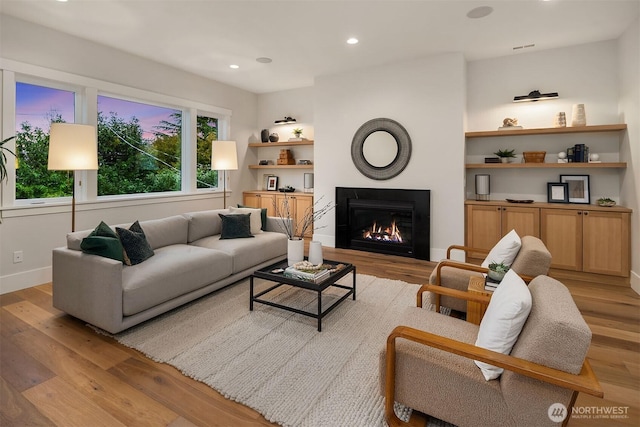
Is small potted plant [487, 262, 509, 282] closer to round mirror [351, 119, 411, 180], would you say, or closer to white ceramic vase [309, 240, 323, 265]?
white ceramic vase [309, 240, 323, 265]

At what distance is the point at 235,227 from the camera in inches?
161

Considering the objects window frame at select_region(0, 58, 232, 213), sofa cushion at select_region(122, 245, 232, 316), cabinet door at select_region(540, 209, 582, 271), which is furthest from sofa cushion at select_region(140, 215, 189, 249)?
cabinet door at select_region(540, 209, 582, 271)

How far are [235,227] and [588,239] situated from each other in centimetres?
420

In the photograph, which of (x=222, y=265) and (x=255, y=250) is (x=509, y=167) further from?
(x=222, y=265)

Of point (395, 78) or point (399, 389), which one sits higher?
point (395, 78)

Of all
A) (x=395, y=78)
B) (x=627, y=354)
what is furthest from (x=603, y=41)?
(x=627, y=354)

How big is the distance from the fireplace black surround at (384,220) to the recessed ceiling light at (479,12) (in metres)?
2.16

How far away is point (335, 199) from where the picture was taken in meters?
5.52

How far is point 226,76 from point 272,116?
132 centimetres

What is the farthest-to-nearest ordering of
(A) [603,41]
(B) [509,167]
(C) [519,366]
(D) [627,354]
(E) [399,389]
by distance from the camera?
(B) [509,167], (A) [603,41], (D) [627,354], (E) [399,389], (C) [519,366]

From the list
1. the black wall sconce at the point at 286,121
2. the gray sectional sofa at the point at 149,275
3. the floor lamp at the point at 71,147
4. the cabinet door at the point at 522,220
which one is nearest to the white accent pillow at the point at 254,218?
the gray sectional sofa at the point at 149,275

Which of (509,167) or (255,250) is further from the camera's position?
(509,167)

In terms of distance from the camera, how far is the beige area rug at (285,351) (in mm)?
1799

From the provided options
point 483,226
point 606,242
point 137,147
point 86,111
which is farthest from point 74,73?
point 606,242
